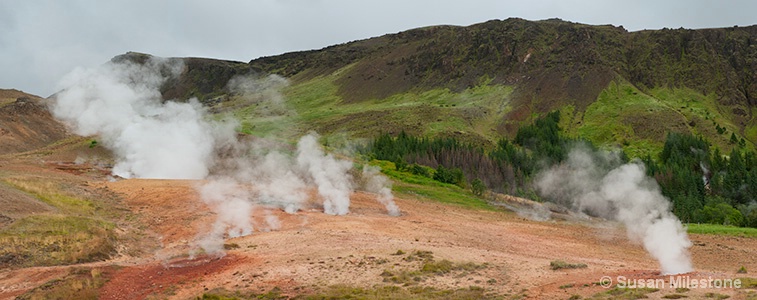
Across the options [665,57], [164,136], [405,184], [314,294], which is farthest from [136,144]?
[665,57]

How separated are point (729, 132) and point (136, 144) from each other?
329 feet

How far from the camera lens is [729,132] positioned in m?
102

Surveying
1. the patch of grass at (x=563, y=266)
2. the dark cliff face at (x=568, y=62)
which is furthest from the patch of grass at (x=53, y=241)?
the dark cliff face at (x=568, y=62)

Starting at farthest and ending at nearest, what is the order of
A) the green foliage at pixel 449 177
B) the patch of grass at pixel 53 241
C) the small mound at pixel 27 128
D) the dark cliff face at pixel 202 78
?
the dark cliff face at pixel 202 78 < the small mound at pixel 27 128 < the green foliage at pixel 449 177 < the patch of grass at pixel 53 241

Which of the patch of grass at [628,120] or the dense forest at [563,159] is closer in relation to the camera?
the dense forest at [563,159]

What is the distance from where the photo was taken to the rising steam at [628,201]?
1841 centimetres

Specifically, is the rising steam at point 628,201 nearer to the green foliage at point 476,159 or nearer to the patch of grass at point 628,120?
the green foliage at point 476,159

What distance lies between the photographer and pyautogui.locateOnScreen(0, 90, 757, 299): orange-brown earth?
52.7 feet

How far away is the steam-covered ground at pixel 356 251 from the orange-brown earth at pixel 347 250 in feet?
0.18

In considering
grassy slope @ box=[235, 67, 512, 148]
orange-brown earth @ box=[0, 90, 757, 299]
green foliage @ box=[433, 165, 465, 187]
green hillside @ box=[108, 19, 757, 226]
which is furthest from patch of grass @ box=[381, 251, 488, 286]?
grassy slope @ box=[235, 67, 512, 148]

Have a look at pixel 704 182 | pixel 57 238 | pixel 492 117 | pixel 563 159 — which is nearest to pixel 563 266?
pixel 57 238

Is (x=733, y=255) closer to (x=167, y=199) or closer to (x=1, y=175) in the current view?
(x=167, y=199)

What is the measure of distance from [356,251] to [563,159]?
6921 centimetres

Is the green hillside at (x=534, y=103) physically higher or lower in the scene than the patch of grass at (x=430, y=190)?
higher
